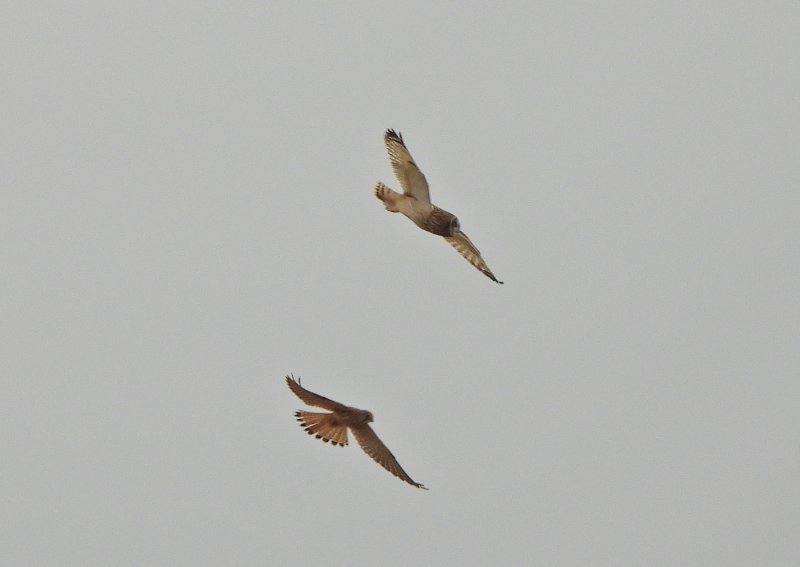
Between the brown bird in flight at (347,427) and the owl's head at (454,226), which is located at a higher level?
the owl's head at (454,226)

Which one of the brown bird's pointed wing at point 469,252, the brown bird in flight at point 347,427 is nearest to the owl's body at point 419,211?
the brown bird's pointed wing at point 469,252

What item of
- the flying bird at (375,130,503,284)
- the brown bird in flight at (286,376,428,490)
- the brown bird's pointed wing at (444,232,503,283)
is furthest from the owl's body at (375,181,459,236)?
the brown bird in flight at (286,376,428,490)

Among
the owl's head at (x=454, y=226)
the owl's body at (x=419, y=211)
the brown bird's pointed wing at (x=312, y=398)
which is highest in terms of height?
the owl's head at (x=454, y=226)

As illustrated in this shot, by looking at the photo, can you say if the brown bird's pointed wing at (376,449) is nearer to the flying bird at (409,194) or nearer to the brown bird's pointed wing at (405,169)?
the flying bird at (409,194)

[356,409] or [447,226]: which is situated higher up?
[447,226]

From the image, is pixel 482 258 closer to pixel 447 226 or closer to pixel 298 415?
pixel 447 226

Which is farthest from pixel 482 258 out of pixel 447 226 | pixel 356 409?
pixel 356 409

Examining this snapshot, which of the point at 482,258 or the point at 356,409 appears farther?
the point at 482,258

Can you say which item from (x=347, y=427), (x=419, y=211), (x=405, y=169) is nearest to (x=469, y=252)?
(x=419, y=211)
